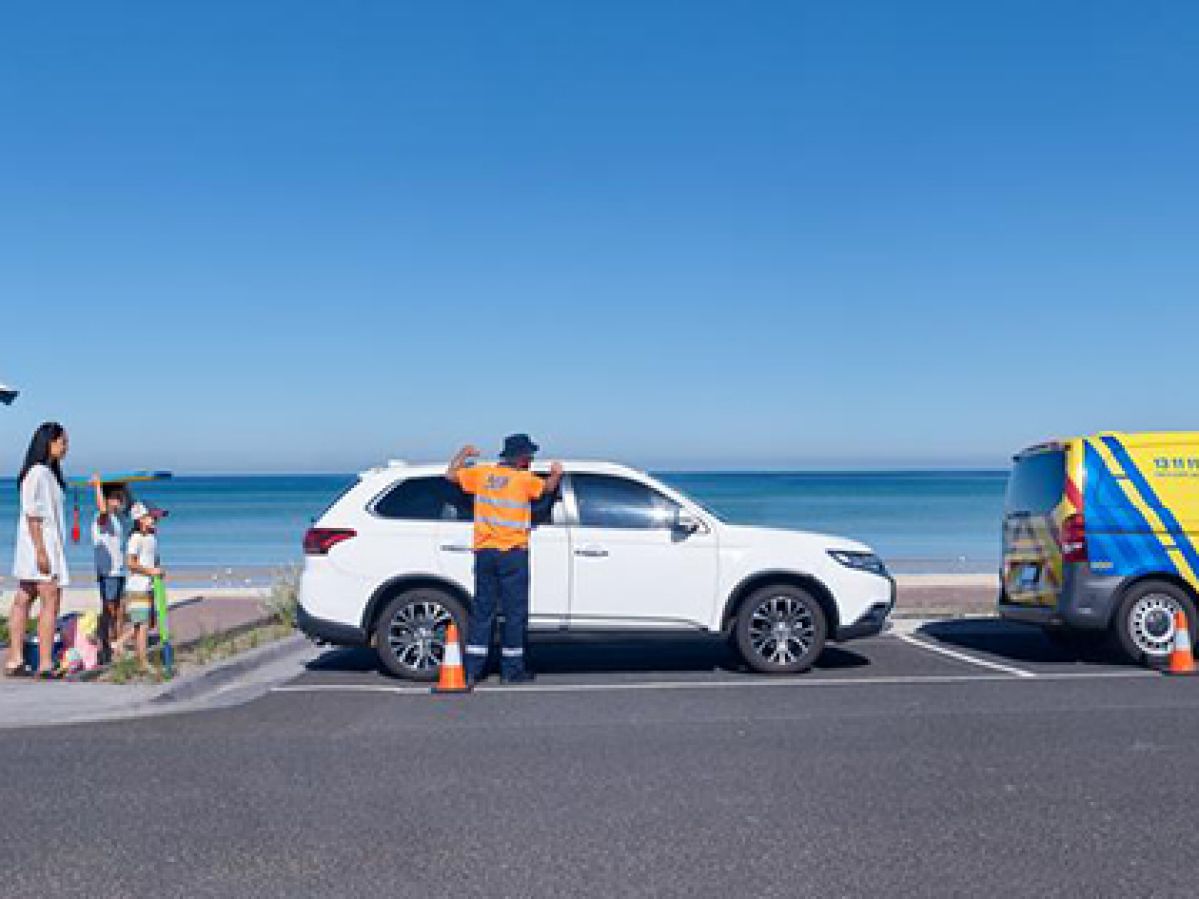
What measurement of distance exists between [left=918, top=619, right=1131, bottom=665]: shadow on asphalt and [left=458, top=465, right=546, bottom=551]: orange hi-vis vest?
15.6 ft

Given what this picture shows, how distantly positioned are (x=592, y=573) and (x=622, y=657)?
1920mm

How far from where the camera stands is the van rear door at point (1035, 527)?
1074 cm

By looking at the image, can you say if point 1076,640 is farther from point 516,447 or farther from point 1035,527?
point 516,447

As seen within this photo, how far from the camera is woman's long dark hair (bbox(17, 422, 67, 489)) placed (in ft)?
31.1

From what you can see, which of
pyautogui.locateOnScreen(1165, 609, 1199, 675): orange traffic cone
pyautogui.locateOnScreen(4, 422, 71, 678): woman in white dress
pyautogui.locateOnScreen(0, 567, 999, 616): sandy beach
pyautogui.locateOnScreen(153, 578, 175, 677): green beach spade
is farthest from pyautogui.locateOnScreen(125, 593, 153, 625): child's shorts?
pyautogui.locateOnScreen(1165, 609, 1199, 675): orange traffic cone

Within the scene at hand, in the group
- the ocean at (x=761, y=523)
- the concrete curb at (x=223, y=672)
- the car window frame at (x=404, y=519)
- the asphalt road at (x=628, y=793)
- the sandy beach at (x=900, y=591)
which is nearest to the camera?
the asphalt road at (x=628, y=793)

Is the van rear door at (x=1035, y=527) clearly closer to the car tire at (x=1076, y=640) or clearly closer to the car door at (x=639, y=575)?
the car tire at (x=1076, y=640)

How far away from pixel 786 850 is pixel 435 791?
1.89m

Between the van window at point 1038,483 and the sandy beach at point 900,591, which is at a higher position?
the van window at point 1038,483

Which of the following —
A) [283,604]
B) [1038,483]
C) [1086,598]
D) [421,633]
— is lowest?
[283,604]

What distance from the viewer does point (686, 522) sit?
10.3 meters

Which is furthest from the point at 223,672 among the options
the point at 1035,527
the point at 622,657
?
the point at 1035,527

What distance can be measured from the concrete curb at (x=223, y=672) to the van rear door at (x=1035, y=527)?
6.66 metres

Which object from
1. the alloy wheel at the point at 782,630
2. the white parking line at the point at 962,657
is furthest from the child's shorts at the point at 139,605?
the white parking line at the point at 962,657
